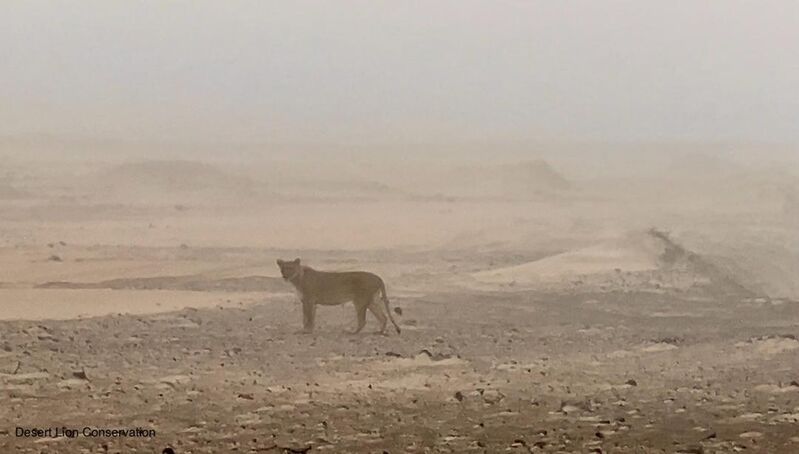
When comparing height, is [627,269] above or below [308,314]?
above

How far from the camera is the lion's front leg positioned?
2.73m

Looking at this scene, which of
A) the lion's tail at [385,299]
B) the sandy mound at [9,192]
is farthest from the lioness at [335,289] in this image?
the sandy mound at [9,192]

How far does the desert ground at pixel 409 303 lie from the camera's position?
97.0 inches

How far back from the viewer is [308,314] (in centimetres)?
274

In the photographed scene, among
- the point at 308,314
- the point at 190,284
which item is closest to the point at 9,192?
the point at 190,284

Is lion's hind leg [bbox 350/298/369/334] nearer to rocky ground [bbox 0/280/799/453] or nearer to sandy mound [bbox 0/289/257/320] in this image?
rocky ground [bbox 0/280/799/453]

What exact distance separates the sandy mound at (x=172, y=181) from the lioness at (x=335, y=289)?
0.90 ft

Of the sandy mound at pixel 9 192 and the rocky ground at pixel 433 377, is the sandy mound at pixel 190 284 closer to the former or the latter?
the rocky ground at pixel 433 377

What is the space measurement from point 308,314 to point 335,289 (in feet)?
0.35

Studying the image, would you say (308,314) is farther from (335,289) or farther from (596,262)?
(596,262)

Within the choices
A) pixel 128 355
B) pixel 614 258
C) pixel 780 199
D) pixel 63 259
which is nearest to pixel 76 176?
pixel 63 259

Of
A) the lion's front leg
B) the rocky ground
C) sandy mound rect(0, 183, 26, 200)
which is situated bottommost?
the rocky ground

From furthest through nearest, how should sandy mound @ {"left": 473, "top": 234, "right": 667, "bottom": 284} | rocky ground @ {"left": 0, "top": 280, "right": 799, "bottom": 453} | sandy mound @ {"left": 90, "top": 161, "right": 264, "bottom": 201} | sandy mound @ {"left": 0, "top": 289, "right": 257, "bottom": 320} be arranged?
sandy mound @ {"left": 473, "top": 234, "right": 667, "bottom": 284} → sandy mound @ {"left": 90, "top": 161, "right": 264, "bottom": 201} → sandy mound @ {"left": 0, "top": 289, "right": 257, "bottom": 320} → rocky ground @ {"left": 0, "top": 280, "right": 799, "bottom": 453}

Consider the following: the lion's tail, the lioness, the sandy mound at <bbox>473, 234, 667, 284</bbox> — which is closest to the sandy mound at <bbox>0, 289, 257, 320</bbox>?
the lioness
